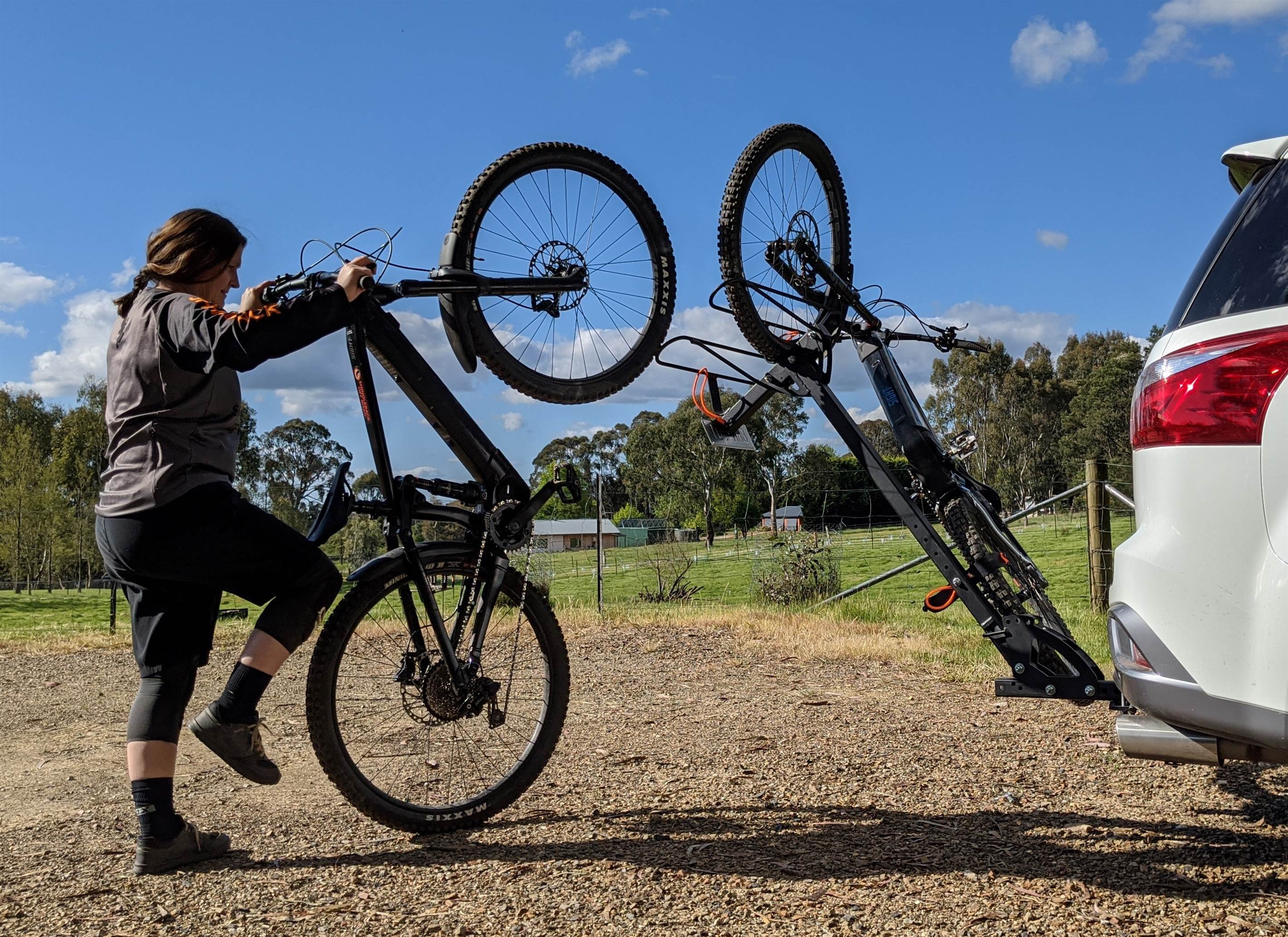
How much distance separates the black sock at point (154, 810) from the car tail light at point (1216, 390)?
2.88m

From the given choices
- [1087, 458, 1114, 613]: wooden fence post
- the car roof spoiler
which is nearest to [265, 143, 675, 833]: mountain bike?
the car roof spoiler

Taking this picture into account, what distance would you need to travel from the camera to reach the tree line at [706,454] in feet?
92.7

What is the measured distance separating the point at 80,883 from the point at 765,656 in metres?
5.16

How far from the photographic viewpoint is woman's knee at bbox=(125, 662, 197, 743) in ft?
9.79

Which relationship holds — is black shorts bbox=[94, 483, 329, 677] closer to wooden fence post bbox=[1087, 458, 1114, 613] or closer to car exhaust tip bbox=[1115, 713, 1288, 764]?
car exhaust tip bbox=[1115, 713, 1288, 764]

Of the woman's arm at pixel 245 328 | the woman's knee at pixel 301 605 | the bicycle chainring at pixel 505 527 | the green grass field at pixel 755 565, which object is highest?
the woman's arm at pixel 245 328

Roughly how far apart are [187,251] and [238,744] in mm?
1543

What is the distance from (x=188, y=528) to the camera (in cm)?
295

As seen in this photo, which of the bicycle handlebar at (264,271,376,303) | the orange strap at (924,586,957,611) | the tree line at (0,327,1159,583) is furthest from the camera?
the tree line at (0,327,1159,583)

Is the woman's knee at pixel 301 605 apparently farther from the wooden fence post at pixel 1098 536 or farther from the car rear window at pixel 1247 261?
the wooden fence post at pixel 1098 536

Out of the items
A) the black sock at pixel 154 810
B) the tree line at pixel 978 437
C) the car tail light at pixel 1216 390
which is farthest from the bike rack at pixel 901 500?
the tree line at pixel 978 437

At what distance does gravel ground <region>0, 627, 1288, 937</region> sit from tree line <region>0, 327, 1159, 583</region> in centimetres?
1204

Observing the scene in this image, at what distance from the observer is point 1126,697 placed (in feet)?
8.15

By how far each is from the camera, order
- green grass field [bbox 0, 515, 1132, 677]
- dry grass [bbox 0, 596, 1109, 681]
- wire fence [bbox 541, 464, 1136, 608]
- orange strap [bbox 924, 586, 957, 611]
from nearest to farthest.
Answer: orange strap [bbox 924, 586, 957, 611] → dry grass [bbox 0, 596, 1109, 681] → green grass field [bbox 0, 515, 1132, 677] → wire fence [bbox 541, 464, 1136, 608]
